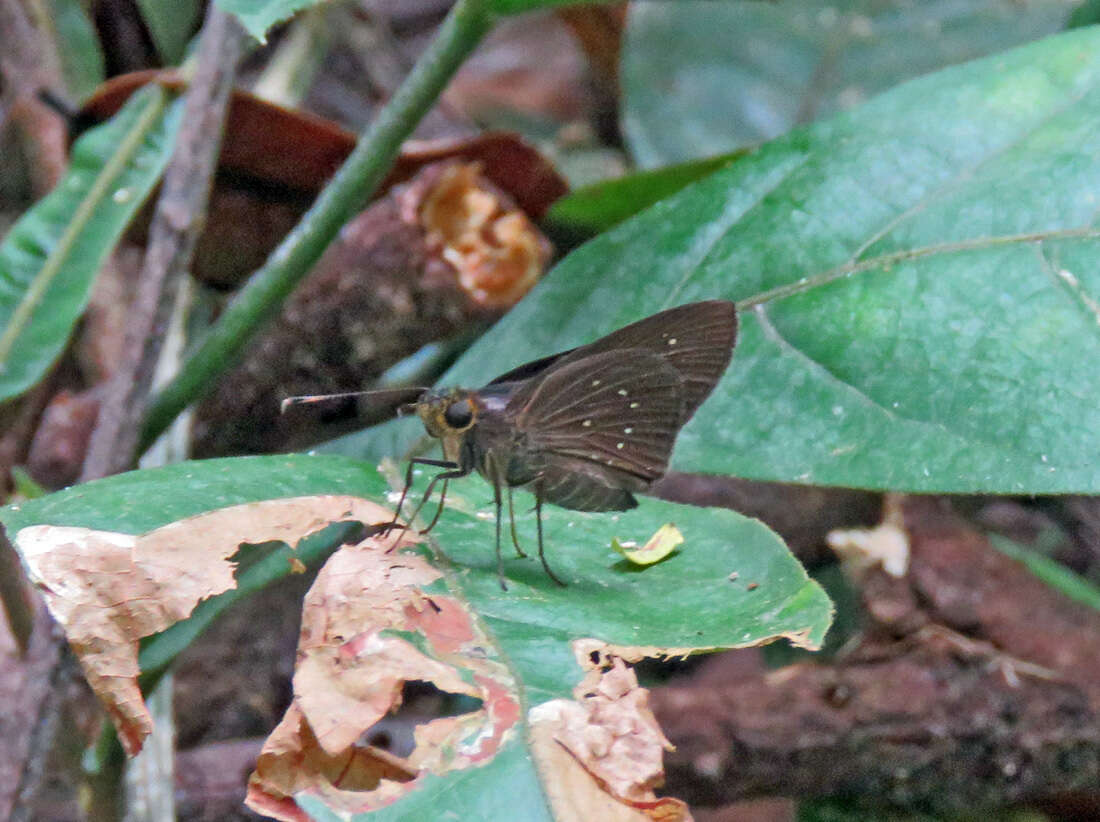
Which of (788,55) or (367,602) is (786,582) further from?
(788,55)

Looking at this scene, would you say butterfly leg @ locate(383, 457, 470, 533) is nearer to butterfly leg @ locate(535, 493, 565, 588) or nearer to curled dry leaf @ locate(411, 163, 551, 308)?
butterfly leg @ locate(535, 493, 565, 588)

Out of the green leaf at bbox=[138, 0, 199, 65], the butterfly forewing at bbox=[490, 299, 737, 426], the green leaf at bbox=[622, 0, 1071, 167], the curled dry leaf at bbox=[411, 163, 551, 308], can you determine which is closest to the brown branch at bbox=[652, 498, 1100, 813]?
the butterfly forewing at bbox=[490, 299, 737, 426]

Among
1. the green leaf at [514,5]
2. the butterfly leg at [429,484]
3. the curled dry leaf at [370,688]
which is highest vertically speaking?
the green leaf at [514,5]

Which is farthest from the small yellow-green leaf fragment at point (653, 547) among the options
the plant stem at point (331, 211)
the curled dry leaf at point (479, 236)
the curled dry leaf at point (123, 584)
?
the curled dry leaf at point (479, 236)

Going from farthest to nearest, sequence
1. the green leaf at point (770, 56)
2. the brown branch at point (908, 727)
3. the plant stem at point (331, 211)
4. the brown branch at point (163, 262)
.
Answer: the green leaf at point (770, 56), the brown branch at point (908, 727), the brown branch at point (163, 262), the plant stem at point (331, 211)

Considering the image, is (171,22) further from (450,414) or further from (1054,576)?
(1054,576)

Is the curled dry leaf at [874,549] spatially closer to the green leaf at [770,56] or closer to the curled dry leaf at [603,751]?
the curled dry leaf at [603,751]
